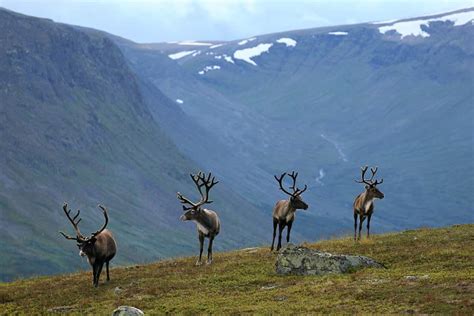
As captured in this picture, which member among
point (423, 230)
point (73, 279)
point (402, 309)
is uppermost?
point (423, 230)

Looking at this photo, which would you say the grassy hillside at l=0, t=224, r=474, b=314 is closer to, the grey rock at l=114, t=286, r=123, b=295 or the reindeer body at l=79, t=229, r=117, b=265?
the grey rock at l=114, t=286, r=123, b=295

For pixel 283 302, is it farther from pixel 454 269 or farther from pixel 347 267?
pixel 454 269

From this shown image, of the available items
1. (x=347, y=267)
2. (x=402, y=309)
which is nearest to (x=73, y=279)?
(x=347, y=267)

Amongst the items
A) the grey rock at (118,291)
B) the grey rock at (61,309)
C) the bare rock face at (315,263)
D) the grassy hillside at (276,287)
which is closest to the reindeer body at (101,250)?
the grassy hillside at (276,287)

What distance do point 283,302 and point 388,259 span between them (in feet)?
30.0

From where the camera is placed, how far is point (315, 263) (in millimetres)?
31078

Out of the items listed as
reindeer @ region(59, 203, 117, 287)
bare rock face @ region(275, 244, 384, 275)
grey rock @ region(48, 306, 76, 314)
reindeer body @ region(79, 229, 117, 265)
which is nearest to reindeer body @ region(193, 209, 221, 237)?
reindeer body @ region(79, 229, 117, 265)

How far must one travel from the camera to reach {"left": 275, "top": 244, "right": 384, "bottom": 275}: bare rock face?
3075 cm

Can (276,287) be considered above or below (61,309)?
above

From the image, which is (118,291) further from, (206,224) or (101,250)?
(206,224)

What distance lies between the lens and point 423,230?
4500cm

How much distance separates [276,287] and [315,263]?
100 inches

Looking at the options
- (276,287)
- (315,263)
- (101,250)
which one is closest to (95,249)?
(101,250)

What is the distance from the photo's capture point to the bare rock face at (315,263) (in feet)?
101
